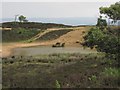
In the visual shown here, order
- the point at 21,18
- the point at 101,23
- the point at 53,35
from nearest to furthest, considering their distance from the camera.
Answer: the point at 101,23 < the point at 53,35 < the point at 21,18

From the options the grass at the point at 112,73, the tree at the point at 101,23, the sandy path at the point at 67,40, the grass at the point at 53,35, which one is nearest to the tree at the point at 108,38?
the tree at the point at 101,23

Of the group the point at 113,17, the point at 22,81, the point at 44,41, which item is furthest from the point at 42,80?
the point at 44,41

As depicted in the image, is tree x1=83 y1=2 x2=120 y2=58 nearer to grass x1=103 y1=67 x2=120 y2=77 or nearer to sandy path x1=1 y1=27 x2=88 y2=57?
grass x1=103 y1=67 x2=120 y2=77

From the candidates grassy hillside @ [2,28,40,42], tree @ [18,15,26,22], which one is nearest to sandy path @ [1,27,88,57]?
grassy hillside @ [2,28,40,42]

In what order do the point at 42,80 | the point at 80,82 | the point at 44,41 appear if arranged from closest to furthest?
the point at 80,82
the point at 42,80
the point at 44,41

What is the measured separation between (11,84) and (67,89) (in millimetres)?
3936

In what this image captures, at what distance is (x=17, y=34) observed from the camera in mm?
69812

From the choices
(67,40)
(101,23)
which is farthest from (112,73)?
(67,40)

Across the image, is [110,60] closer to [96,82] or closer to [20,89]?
[96,82]

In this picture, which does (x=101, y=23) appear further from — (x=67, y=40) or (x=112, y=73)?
(x=67, y=40)

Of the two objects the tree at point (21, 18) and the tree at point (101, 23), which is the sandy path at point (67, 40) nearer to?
the tree at point (101, 23)

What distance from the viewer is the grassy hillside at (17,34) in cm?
6787

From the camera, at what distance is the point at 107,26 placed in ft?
96.6

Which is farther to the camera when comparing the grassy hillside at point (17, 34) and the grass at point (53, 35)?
the grassy hillside at point (17, 34)
